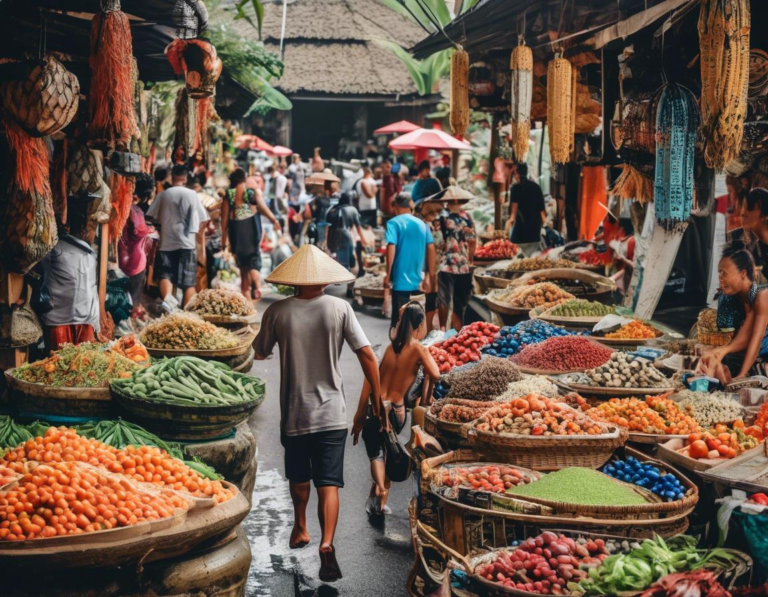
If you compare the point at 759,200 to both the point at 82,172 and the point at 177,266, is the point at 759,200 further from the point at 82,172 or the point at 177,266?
the point at 177,266

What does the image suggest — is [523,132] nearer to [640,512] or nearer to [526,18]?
[526,18]

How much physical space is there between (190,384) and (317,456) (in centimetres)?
109

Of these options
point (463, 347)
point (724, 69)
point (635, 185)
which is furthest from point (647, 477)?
point (635, 185)

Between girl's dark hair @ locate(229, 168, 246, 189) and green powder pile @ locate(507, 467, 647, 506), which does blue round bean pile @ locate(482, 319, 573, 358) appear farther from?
girl's dark hair @ locate(229, 168, 246, 189)

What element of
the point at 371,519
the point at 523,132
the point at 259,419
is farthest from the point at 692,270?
the point at 371,519

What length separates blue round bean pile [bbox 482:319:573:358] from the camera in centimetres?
859

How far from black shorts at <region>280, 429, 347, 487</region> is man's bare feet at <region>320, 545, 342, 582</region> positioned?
421 mm

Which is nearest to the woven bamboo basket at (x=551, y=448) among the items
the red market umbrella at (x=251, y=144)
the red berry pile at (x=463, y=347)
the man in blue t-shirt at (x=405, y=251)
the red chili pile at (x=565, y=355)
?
the red chili pile at (x=565, y=355)

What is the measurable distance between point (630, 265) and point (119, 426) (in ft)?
25.0

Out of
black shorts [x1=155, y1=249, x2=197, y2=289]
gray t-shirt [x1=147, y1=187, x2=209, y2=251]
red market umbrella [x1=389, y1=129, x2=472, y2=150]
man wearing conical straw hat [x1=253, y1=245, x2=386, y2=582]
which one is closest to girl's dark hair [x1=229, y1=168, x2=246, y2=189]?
gray t-shirt [x1=147, y1=187, x2=209, y2=251]

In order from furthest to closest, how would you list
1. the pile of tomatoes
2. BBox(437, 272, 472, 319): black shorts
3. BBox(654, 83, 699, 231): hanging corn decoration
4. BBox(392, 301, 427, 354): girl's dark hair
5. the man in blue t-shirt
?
BBox(437, 272, 472, 319): black shorts < the man in blue t-shirt < BBox(654, 83, 699, 231): hanging corn decoration < BBox(392, 301, 427, 354): girl's dark hair < the pile of tomatoes

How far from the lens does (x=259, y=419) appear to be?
9422 mm

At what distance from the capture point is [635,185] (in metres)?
9.46

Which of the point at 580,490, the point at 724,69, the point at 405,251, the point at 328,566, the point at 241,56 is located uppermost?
the point at 241,56
